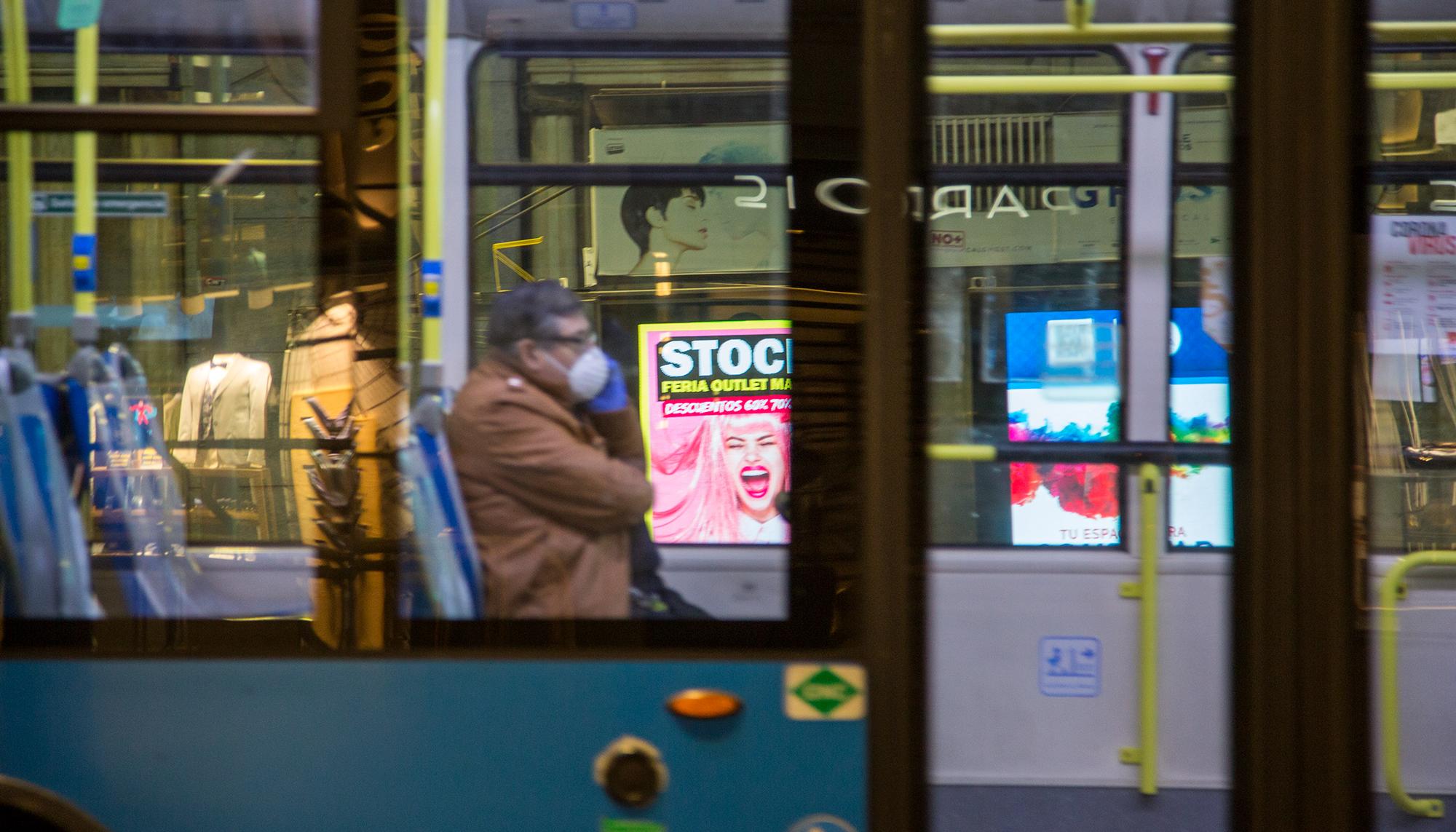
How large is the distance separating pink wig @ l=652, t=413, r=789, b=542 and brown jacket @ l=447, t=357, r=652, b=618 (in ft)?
0.17

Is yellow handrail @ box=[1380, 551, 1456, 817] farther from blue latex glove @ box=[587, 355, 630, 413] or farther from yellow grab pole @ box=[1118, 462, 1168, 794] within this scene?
blue latex glove @ box=[587, 355, 630, 413]

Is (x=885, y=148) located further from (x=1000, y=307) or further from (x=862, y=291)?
(x=1000, y=307)

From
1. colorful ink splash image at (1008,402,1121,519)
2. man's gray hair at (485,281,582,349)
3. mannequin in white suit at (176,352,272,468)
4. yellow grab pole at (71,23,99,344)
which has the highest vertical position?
yellow grab pole at (71,23,99,344)

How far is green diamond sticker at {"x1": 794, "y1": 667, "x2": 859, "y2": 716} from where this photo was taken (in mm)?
1979

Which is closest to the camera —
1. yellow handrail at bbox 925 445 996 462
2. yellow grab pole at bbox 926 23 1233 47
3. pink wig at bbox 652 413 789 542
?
pink wig at bbox 652 413 789 542

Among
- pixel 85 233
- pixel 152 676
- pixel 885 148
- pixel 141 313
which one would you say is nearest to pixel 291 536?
pixel 152 676

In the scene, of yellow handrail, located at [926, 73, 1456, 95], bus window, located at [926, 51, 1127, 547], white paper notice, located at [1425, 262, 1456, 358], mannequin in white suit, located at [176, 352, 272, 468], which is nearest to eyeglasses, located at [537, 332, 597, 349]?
mannequin in white suit, located at [176, 352, 272, 468]

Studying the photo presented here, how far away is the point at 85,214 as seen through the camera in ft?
6.50

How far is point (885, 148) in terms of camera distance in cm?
203

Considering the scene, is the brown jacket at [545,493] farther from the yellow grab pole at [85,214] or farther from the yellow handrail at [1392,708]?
the yellow handrail at [1392,708]

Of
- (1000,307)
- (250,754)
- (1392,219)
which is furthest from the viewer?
(1000,307)

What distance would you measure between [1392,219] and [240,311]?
214cm

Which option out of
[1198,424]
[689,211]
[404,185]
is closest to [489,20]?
[404,185]

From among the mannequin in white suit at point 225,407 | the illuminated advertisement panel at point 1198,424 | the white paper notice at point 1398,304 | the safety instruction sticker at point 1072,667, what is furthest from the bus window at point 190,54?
the safety instruction sticker at point 1072,667
